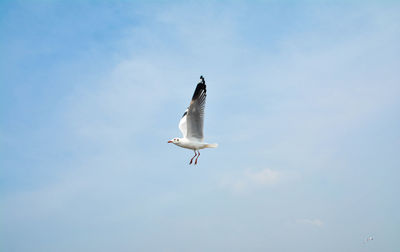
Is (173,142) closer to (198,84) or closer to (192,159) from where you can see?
(192,159)

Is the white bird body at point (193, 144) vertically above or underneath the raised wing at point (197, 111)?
underneath

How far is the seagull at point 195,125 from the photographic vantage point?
18.1 meters

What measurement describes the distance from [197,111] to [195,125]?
66cm

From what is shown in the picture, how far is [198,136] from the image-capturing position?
18.8 meters

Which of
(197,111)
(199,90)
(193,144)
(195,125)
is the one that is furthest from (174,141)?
(199,90)

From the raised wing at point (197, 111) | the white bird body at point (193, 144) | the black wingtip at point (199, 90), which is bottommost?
the white bird body at point (193, 144)

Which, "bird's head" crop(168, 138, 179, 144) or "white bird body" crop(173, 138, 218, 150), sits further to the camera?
"bird's head" crop(168, 138, 179, 144)

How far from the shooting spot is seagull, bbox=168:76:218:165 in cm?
1808

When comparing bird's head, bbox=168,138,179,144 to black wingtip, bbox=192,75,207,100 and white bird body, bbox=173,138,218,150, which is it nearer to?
white bird body, bbox=173,138,218,150

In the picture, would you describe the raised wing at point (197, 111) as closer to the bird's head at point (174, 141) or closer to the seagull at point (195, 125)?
the seagull at point (195, 125)

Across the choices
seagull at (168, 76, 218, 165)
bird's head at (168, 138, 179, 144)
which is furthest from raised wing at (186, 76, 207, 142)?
bird's head at (168, 138, 179, 144)

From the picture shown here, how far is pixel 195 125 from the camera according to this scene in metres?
18.4

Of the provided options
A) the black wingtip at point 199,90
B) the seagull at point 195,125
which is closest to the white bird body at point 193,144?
the seagull at point 195,125

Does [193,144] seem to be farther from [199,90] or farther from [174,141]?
[199,90]
